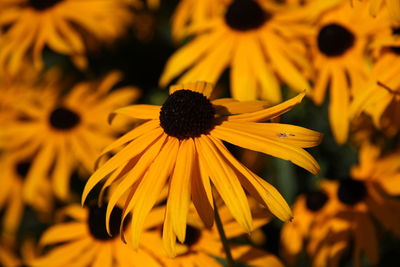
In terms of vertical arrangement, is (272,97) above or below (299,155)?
above

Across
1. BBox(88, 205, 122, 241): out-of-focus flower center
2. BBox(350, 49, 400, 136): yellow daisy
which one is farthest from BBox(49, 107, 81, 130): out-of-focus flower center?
BBox(350, 49, 400, 136): yellow daisy

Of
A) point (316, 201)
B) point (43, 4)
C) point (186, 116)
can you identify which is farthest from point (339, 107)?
point (43, 4)

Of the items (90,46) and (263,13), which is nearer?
(263,13)

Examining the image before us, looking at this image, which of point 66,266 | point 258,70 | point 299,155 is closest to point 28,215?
point 66,266

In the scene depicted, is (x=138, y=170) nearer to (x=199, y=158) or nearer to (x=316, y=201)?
(x=199, y=158)

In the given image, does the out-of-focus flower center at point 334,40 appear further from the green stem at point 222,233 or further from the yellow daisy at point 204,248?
the green stem at point 222,233

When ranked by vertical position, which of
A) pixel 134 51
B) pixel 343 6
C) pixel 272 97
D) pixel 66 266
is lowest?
pixel 66 266

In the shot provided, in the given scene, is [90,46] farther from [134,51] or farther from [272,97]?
[272,97]
